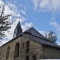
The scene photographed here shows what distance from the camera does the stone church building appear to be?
62.7 ft

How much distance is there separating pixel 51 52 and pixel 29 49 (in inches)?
130

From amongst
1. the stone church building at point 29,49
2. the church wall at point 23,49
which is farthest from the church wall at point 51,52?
the church wall at point 23,49

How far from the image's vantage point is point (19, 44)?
78.9ft

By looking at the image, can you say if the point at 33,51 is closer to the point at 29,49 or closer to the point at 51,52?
the point at 29,49

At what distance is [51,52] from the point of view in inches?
776

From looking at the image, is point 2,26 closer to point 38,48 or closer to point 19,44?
point 38,48

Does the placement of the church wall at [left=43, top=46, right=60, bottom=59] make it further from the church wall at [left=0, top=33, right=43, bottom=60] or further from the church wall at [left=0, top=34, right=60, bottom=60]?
the church wall at [left=0, top=33, right=43, bottom=60]

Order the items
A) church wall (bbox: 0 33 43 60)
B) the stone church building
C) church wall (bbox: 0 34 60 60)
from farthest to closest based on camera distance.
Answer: church wall (bbox: 0 33 43 60) → the stone church building → church wall (bbox: 0 34 60 60)

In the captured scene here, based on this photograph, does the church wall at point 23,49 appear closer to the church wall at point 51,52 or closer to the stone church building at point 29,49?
the stone church building at point 29,49

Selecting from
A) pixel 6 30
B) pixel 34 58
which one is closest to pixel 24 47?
pixel 34 58

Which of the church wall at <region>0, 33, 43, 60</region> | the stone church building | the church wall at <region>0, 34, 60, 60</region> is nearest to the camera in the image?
the church wall at <region>0, 34, 60, 60</region>

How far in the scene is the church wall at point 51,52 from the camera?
19.1m

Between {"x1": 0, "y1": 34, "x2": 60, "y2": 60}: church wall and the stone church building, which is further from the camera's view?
the stone church building

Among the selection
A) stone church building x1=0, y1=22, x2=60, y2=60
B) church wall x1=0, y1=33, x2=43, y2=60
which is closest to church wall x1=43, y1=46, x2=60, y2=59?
stone church building x1=0, y1=22, x2=60, y2=60
